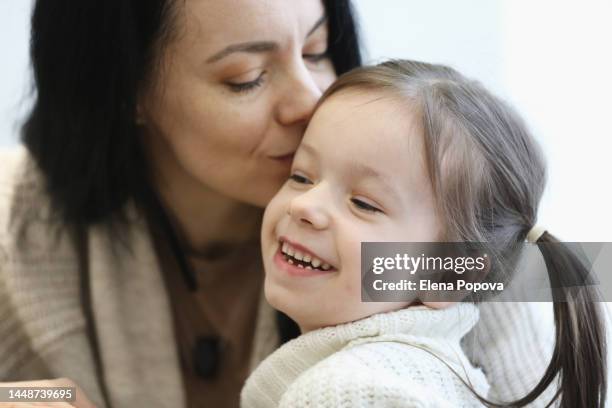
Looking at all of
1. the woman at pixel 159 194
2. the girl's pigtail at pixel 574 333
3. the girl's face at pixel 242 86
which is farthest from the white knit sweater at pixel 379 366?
the girl's face at pixel 242 86

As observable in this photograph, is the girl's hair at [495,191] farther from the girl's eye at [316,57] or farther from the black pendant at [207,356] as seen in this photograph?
the black pendant at [207,356]

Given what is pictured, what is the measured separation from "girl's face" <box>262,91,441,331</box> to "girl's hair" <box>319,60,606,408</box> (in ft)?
0.07

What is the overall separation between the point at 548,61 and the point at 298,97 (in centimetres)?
63

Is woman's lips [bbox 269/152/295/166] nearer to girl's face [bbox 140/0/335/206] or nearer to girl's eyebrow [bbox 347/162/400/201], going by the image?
girl's face [bbox 140/0/335/206]

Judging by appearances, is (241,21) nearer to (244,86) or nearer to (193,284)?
(244,86)

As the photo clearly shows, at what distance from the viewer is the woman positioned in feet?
3.76

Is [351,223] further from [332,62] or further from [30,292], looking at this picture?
[30,292]

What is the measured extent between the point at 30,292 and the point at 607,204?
0.96m

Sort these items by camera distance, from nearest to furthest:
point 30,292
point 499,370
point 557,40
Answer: point 499,370 < point 30,292 < point 557,40

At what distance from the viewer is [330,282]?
3.17 feet

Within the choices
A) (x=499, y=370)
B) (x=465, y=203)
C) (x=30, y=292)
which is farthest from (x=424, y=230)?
(x=30, y=292)

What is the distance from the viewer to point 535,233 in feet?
3.25

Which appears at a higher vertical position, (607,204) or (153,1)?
(153,1)

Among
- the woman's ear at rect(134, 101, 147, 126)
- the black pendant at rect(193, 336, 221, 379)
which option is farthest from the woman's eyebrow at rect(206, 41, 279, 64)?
the black pendant at rect(193, 336, 221, 379)
